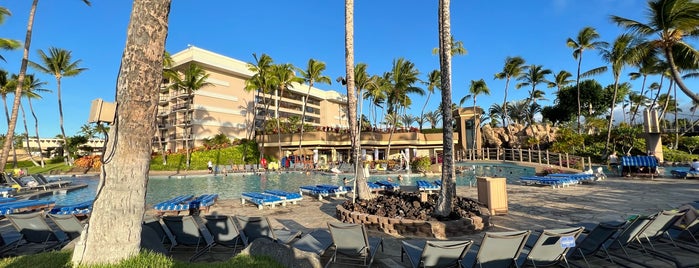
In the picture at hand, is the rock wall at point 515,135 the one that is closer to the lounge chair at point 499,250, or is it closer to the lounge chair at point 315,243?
the lounge chair at point 499,250

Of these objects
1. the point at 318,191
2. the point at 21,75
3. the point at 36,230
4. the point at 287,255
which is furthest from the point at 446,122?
the point at 21,75

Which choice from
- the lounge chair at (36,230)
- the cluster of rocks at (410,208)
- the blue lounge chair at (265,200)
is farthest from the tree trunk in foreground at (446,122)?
the lounge chair at (36,230)

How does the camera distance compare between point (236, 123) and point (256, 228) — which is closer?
point (256, 228)

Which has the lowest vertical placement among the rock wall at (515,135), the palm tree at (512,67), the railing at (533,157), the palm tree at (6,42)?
the railing at (533,157)

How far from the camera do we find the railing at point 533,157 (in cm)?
2286

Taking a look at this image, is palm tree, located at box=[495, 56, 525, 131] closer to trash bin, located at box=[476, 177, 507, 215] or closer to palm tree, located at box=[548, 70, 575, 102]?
palm tree, located at box=[548, 70, 575, 102]

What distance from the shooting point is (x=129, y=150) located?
350 centimetres

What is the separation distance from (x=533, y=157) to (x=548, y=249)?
83.4ft

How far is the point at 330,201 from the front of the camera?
1243 centimetres

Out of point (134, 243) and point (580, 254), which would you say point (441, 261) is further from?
point (134, 243)

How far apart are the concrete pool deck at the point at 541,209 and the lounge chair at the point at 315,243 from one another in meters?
0.28

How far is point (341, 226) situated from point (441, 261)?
153cm

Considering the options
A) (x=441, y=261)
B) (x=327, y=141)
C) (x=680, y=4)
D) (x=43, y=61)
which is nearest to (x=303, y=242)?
(x=441, y=261)

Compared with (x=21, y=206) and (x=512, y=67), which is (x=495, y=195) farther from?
(x=512, y=67)
